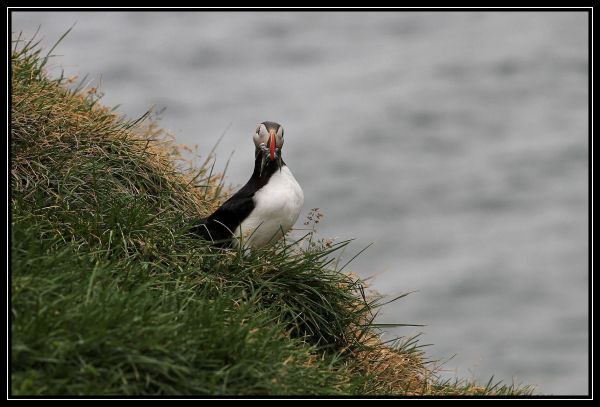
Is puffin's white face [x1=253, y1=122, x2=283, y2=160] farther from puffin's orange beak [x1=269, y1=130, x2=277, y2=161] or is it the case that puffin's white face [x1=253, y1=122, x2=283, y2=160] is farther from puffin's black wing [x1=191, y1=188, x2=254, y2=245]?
puffin's black wing [x1=191, y1=188, x2=254, y2=245]

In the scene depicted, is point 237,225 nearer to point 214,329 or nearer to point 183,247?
point 183,247

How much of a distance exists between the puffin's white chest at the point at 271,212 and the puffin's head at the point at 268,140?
16cm

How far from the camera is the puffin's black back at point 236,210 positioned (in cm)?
652

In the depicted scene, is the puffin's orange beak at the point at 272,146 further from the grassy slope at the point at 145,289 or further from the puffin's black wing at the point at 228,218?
the grassy slope at the point at 145,289

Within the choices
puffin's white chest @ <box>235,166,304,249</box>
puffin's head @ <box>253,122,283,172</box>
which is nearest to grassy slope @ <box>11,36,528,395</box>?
puffin's white chest @ <box>235,166,304,249</box>

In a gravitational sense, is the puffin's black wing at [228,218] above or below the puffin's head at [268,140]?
below

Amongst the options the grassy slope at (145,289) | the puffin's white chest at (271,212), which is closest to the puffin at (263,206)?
the puffin's white chest at (271,212)

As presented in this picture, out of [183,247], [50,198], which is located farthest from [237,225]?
[50,198]

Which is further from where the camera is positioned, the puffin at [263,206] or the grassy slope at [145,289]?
the puffin at [263,206]

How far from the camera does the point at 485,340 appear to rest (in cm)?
2150

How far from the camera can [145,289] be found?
17.8 feet

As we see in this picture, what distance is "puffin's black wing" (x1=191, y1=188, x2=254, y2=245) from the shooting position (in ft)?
21.4

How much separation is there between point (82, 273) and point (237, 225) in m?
1.31

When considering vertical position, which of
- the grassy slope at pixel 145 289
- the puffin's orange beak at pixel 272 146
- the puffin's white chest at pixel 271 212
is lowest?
the grassy slope at pixel 145 289
